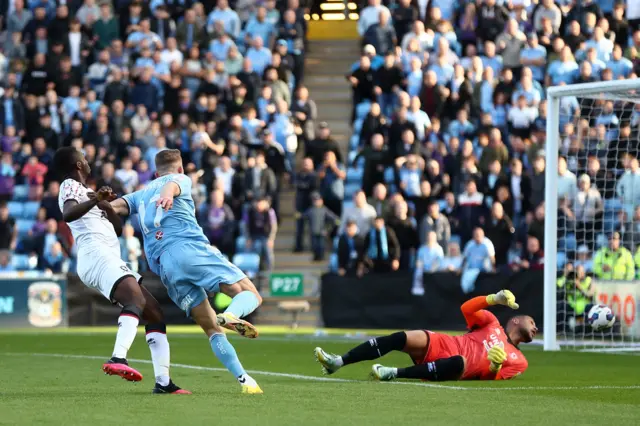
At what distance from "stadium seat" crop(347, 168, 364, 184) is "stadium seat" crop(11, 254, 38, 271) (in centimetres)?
602

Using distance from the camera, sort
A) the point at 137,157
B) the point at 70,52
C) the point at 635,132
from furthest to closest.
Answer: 1. the point at 70,52
2. the point at 137,157
3. the point at 635,132

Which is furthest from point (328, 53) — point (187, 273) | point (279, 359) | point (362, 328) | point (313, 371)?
point (187, 273)

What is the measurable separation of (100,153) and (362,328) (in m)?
6.45

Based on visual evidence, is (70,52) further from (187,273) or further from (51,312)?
(187,273)

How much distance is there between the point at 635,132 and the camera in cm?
2100

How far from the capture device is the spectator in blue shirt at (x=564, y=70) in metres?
25.1

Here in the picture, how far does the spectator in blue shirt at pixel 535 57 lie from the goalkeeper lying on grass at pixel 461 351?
1441 centimetres

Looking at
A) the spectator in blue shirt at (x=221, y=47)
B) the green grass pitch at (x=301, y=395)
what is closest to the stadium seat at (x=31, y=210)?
the spectator in blue shirt at (x=221, y=47)

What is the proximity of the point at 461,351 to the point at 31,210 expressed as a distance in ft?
51.7

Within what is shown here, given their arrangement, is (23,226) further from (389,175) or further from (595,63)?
(595,63)

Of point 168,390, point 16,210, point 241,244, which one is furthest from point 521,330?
point 16,210

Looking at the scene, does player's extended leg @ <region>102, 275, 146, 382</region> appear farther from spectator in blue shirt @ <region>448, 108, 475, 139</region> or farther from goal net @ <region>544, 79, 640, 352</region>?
spectator in blue shirt @ <region>448, 108, 475, 139</region>

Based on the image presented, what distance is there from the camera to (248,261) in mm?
24422

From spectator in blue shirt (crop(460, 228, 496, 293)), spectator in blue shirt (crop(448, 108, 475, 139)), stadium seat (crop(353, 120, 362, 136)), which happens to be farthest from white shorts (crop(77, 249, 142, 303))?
stadium seat (crop(353, 120, 362, 136))
